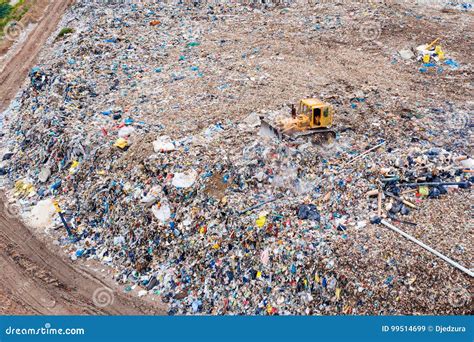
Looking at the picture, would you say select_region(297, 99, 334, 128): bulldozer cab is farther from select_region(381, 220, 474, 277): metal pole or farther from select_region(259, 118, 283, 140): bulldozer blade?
select_region(381, 220, 474, 277): metal pole

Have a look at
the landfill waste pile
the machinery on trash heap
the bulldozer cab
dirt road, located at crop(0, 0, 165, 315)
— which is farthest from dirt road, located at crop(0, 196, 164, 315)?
the bulldozer cab

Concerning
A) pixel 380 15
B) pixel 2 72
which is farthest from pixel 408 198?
pixel 2 72

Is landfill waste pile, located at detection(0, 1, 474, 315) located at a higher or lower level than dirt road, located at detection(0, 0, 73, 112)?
lower

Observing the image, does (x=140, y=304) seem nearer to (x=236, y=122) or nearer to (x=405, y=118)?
(x=236, y=122)

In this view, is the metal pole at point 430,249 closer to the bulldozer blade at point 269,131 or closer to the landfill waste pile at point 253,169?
the landfill waste pile at point 253,169

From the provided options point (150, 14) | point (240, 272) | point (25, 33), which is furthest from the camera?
point (25, 33)
